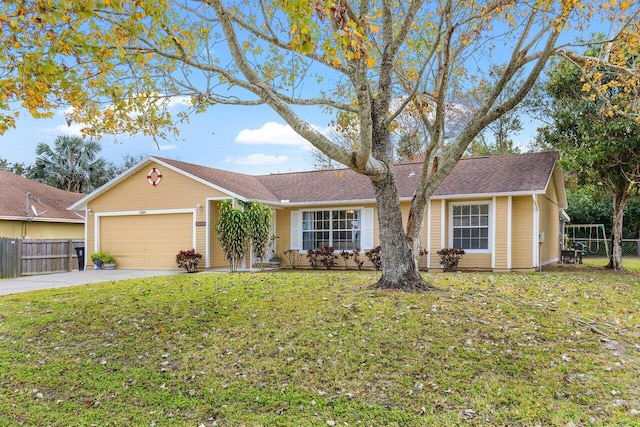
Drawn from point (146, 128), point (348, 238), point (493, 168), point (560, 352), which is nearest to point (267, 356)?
point (560, 352)

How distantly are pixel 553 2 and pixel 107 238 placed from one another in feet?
55.8

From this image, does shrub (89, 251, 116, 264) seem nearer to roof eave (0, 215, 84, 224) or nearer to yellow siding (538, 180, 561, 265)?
roof eave (0, 215, 84, 224)

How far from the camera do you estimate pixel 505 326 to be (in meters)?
6.51

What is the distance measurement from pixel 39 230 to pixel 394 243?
19571 mm

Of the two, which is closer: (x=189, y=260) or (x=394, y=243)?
(x=394, y=243)

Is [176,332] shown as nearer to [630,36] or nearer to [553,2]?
[553,2]

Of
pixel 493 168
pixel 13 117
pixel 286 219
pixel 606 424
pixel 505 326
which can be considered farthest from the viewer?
pixel 286 219

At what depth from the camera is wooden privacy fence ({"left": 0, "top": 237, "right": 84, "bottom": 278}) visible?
54.0 feet

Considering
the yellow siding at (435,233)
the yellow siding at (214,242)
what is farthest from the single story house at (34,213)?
the yellow siding at (435,233)

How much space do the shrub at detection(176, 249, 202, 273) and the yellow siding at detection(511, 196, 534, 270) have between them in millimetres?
10741

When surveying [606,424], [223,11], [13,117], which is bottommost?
[606,424]

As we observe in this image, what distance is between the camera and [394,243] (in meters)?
8.56

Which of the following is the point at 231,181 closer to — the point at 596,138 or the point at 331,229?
the point at 331,229

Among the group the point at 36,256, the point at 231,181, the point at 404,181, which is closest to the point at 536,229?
the point at 404,181
